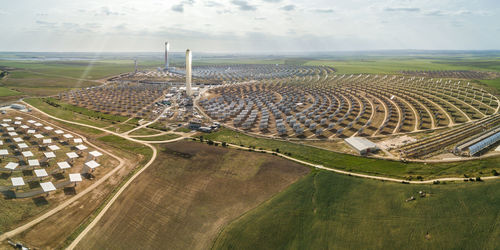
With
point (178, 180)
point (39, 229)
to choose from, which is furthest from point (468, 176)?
point (39, 229)

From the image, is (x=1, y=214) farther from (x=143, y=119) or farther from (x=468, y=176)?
(x=468, y=176)

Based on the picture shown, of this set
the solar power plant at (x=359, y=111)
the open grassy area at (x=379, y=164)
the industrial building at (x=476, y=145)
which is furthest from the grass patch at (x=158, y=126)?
the industrial building at (x=476, y=145)

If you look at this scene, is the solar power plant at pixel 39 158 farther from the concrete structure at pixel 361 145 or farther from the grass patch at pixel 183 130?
the concrete structure at pixel 361 145

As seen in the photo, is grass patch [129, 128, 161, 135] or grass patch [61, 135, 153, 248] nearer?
grass patch [61, 135, 153, 248]

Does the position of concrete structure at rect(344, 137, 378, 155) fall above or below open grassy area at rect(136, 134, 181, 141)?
above

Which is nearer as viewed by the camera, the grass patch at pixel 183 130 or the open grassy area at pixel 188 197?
the open grassy area at pixel 188 197

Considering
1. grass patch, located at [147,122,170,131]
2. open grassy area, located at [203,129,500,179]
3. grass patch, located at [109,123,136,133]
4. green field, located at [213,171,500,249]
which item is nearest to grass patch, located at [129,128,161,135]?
grass patch, located at [147,122,170,131]

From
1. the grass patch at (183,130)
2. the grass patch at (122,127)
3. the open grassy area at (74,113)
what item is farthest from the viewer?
the open grassy area at (74,113)

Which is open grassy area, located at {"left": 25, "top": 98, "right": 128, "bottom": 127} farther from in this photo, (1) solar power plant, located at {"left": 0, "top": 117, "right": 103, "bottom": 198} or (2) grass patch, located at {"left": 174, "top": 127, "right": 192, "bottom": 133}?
(2) grass patch, located at {"left": 174, "top": 127, "right": 192, "bottom": 133}
